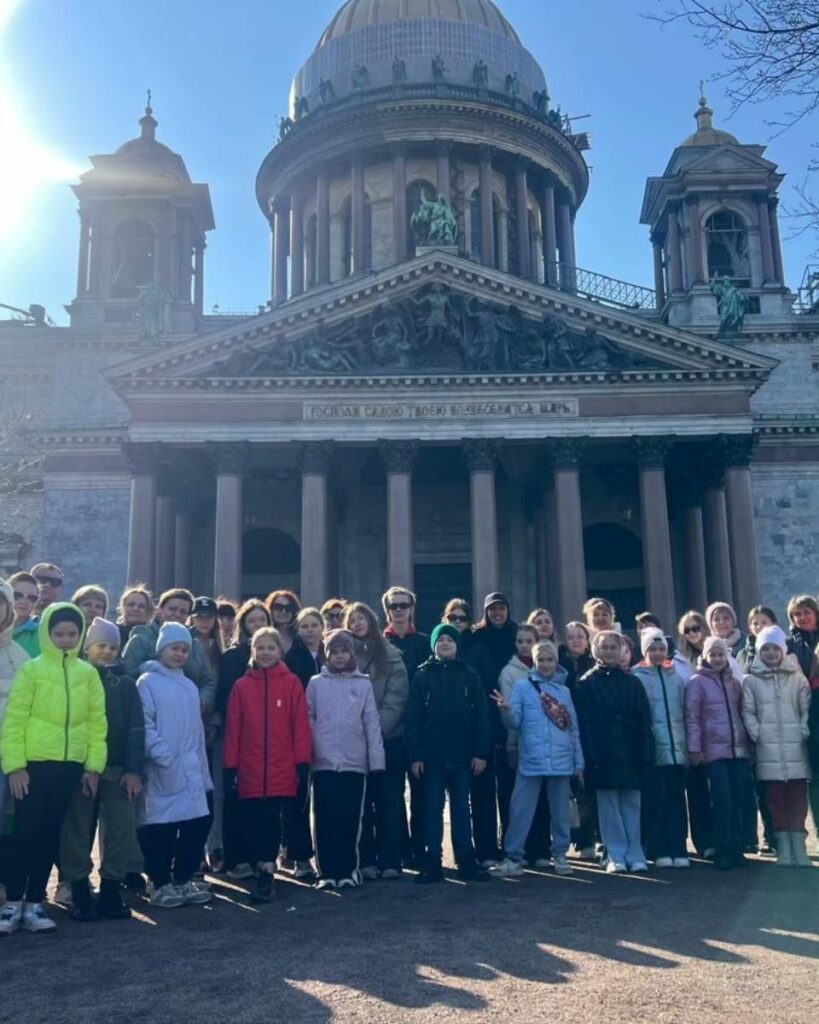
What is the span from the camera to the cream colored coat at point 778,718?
9398 mm

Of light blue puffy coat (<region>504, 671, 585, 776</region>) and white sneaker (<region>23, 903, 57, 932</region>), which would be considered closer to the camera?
white sneaker (<region>23, 903, 57, 932</region>)

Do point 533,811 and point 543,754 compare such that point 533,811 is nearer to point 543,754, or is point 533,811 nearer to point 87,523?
point 543,754

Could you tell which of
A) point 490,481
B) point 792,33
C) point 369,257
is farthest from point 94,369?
point 792,33

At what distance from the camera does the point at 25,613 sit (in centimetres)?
881

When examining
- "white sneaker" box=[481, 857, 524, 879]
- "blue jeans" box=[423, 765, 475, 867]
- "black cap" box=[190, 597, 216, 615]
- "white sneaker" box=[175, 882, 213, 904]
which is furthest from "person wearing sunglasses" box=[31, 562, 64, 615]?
"white sneaker" box=[481, 857, 524, 879]

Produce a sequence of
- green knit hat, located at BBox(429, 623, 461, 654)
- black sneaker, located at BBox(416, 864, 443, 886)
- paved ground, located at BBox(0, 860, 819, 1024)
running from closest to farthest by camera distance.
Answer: paved ground, located at BBox(0, 860, 819, 1024) → black sneaker, located at BBox(416, 864, 443, 886) → green knit hat, located at BBox(429, 623, 461, 654)

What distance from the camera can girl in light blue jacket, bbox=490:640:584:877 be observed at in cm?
920

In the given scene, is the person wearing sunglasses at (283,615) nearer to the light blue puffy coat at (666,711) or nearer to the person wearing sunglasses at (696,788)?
the light blue puffy coat at (666,711)

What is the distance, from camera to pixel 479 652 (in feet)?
32.9

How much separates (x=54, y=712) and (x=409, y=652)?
3580 mm

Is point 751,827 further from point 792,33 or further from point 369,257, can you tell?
point 369,257

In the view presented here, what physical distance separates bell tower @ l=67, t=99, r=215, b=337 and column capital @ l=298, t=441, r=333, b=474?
34.8 ft

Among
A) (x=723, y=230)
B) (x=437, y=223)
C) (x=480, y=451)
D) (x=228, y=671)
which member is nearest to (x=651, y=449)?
(x=480, y=451)

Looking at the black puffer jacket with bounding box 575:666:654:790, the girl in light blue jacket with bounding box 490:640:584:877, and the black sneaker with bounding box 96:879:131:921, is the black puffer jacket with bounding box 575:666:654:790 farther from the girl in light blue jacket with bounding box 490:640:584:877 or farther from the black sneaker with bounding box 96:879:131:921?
the black sneaker with bounding box 96:879:131:921
